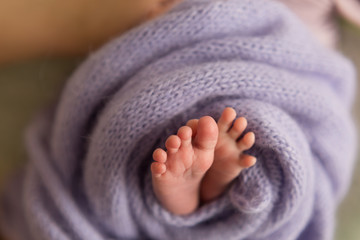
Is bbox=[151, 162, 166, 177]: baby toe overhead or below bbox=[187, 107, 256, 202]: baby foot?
below

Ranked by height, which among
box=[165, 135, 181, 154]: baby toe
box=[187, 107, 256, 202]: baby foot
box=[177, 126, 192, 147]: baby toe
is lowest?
box=[165, 135, 181, 154]: baby toe

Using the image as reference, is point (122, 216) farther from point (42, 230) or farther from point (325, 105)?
point (325, 105)

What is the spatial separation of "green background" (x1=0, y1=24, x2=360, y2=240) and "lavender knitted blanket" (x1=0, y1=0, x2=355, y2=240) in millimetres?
267

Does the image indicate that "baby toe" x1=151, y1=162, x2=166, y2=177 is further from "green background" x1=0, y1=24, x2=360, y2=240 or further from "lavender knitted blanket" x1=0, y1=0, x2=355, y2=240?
"green background" x1=0, y1=24, x2=360, y2=240

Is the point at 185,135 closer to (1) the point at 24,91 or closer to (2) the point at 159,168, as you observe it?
(2) the point at 159,168

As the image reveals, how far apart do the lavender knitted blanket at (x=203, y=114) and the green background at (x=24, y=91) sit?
10.5 inches

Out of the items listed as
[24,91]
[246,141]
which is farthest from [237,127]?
[24,91]

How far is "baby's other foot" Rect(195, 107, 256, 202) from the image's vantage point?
44 cm

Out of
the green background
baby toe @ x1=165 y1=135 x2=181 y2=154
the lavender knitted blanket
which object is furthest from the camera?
the green background

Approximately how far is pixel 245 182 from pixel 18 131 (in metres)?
0.63

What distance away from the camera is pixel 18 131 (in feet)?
2.95

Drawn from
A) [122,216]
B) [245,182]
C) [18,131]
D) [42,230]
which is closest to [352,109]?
[245,182]

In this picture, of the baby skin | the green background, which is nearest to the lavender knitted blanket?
the baby skin

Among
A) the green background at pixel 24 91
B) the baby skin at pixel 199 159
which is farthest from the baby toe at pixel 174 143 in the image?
the green background at pixel 24 91
